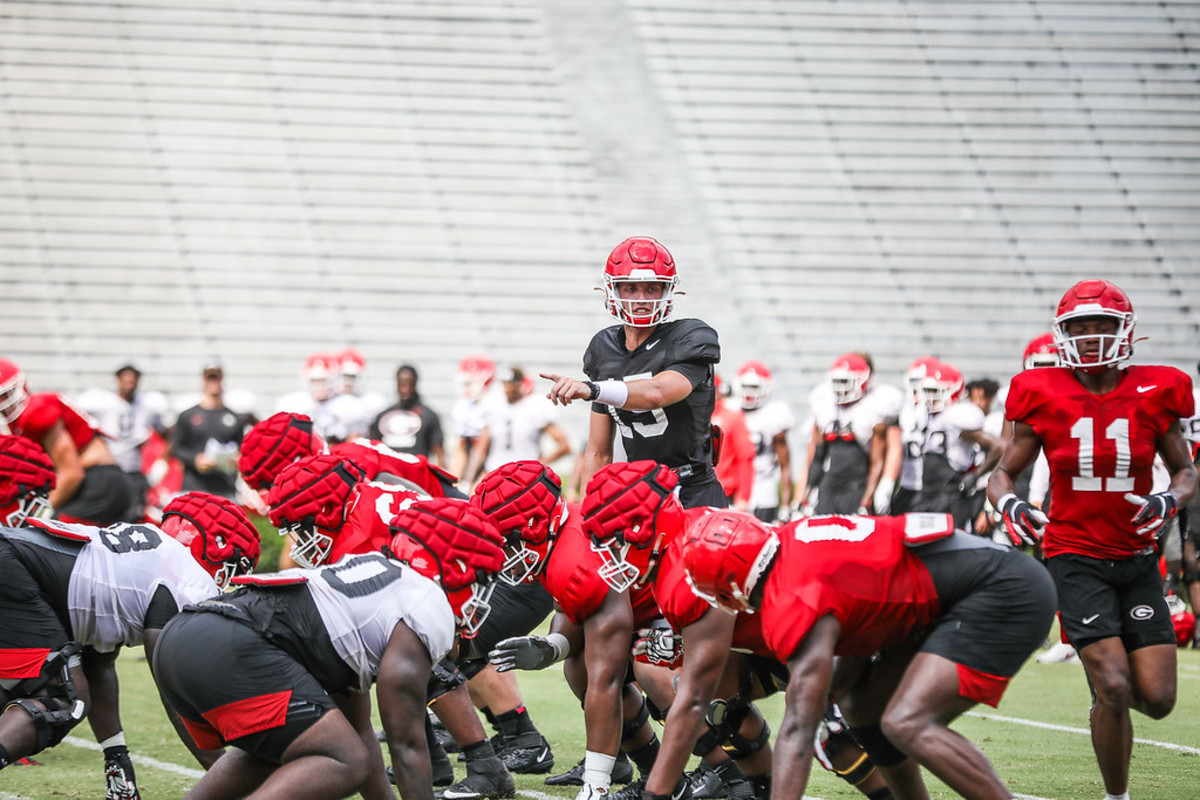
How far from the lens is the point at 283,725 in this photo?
3.92 m

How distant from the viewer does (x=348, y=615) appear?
4031 mm

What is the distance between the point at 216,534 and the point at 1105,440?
3336 mm

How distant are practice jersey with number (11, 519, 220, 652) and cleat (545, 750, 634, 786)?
1665 mm

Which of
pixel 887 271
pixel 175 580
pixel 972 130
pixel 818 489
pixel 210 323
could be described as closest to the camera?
pixel 175 580

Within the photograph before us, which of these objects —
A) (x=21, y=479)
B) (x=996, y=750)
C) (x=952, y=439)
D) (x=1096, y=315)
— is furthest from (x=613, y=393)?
(x=952, y=439)

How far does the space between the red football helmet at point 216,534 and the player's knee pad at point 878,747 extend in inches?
92.7

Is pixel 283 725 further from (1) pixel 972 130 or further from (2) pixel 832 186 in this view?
(1) pixel 972 130

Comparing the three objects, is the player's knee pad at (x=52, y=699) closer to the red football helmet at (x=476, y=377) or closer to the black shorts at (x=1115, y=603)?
the black shorts at (x=1115, y=603)

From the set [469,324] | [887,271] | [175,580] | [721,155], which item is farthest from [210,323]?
[175,580]

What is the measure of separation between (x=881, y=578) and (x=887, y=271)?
16309 mm

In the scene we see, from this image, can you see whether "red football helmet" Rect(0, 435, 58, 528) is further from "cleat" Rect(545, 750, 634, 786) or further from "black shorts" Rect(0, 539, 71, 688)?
"cleat" Rect(545, 750, 634, 786)

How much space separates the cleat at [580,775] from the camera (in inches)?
227

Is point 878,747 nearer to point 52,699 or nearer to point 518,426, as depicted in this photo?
point 52,699

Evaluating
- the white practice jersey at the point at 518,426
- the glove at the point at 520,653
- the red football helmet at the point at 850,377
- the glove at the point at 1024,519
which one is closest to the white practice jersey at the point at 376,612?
the glove at the point at 520,653
